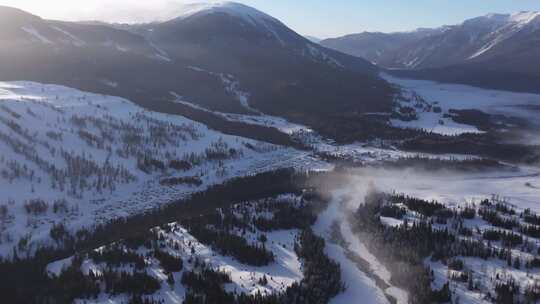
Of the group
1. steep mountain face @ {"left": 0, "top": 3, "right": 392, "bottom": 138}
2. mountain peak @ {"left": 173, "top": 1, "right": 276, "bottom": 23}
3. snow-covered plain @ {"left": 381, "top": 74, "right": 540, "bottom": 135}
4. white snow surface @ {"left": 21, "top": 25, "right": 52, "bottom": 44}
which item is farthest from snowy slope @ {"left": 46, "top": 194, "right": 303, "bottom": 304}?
mountain peak @ {"left": 173, "top": 1, "right": 276, "bottom": 23}

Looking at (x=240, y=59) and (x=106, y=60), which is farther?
(x=240, y=59)

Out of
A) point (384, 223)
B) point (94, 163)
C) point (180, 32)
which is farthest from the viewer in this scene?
point (180, 32)

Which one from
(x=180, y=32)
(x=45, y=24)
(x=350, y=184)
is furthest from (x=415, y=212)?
(x=180, y=32)

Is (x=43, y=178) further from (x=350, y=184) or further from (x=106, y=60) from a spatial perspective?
(x=106, y=60)

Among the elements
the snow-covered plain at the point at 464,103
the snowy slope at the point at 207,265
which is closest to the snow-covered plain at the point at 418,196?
the snowy slope at the point at 207,265

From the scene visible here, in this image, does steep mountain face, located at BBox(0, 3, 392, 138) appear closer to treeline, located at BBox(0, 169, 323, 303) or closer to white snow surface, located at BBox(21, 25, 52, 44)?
white snow surface, located at BBox(21, 25, 52, 44)

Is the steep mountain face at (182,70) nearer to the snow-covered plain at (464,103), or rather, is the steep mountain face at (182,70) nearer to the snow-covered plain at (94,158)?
the snow-covered plain at (464,103)

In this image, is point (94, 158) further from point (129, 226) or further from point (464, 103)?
point (464, 103)
